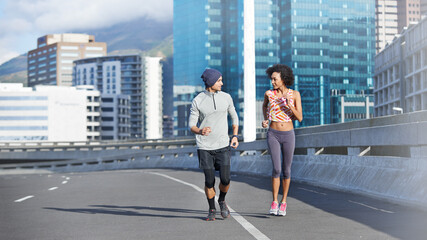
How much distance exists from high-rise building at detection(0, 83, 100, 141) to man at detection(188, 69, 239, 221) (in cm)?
15788

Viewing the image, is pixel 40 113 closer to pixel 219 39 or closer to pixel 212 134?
pixel 219 39

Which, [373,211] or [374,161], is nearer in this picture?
[373,211]

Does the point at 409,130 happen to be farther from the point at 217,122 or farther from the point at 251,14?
the point at 251,14

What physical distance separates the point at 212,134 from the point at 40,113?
15860cm

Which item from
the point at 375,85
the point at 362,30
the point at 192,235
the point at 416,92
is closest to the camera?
the point at 192,235

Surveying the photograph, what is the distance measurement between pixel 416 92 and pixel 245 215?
344 feet

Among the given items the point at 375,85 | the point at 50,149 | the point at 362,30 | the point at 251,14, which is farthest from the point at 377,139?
the point at 362,30

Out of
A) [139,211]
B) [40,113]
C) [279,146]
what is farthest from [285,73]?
[40,113]

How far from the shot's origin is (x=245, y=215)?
840 centimetres

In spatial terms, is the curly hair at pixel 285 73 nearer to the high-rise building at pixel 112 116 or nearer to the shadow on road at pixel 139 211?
the shadow on road at pixel 139 211

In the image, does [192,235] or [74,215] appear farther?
[74,215]

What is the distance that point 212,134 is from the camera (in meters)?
7.85

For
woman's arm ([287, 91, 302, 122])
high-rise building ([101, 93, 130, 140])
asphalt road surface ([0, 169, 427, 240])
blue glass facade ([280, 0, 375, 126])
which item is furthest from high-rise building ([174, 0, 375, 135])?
woman's arm ([287, 91, 302, 122])

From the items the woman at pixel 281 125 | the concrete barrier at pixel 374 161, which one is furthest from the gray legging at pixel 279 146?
the concrete barrier at pixel 374 161
